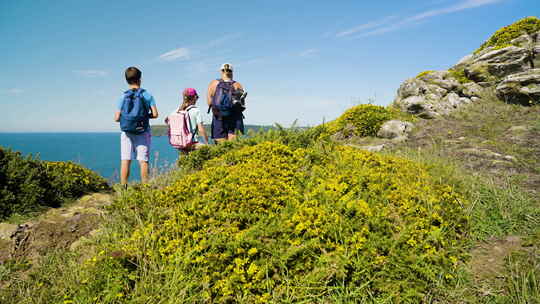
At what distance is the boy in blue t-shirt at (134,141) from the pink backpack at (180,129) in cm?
62

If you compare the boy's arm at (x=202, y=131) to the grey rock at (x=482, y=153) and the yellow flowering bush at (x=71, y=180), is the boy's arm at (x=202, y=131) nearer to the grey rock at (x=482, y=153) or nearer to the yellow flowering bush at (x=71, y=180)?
the yellow flowering bush at (x=71, y=180)

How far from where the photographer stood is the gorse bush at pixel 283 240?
2666 millimetres

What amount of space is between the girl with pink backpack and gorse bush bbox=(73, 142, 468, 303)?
8.45 feet

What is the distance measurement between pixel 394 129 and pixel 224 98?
229 inches

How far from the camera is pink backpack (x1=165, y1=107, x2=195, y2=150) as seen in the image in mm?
6426

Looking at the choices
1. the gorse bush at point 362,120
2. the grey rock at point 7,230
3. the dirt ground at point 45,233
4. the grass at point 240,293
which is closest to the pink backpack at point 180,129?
the grass at point 240,293

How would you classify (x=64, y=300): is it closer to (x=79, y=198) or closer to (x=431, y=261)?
(x=79, y=198)

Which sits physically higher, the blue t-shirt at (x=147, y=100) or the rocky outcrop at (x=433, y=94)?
the rocky outcrop at (x=433, y=94)

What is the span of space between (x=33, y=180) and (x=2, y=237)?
3.82 ft

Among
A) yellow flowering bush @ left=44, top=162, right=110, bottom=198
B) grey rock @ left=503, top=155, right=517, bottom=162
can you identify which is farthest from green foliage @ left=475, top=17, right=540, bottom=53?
yellow flowering bush @ left=44, top=162, right=110, bottom=198

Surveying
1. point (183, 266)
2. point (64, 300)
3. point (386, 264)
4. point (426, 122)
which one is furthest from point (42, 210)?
point (426, 122)

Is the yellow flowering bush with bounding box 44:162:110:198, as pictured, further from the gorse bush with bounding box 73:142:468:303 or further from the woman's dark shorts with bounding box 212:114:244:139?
the woman's dark shorts with bounding box 212:114:244:139

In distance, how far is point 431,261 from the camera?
117 inches

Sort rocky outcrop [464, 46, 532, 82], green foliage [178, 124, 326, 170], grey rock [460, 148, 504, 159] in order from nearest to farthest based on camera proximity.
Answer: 1. green foliage [178, 124, 326, 170]
2. grey rock [460, 148, 504, 159]
3. rocky outcrop [464, 46, 532, 82]
